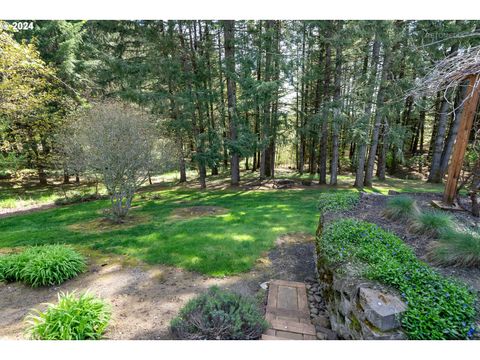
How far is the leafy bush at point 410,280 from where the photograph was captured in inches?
68.2

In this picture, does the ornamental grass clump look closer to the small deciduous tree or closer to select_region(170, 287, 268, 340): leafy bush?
the small deciduous tree

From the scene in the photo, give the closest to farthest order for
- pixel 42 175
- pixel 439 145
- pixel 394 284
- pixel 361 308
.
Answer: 1. pixel 361 308
2. pixel 394 284
3. pixel 439 145
4. pixel 42 175

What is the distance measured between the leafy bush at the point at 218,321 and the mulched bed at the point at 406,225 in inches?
81.1

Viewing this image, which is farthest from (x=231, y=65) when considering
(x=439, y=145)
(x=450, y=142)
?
(x=450, y=142)

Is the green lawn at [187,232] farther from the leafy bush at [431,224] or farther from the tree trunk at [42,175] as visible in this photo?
the tree trunk at [42,175]

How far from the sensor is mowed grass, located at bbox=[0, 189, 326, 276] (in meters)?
4.25

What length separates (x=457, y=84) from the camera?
10.8 feet

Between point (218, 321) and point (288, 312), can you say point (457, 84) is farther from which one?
point (218, 321)

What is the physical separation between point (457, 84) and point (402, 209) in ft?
6.55

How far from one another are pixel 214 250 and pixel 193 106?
6.75 metres

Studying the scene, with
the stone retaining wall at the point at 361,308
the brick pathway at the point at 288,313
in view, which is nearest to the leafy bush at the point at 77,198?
the brick pathway at the point at 288,313
